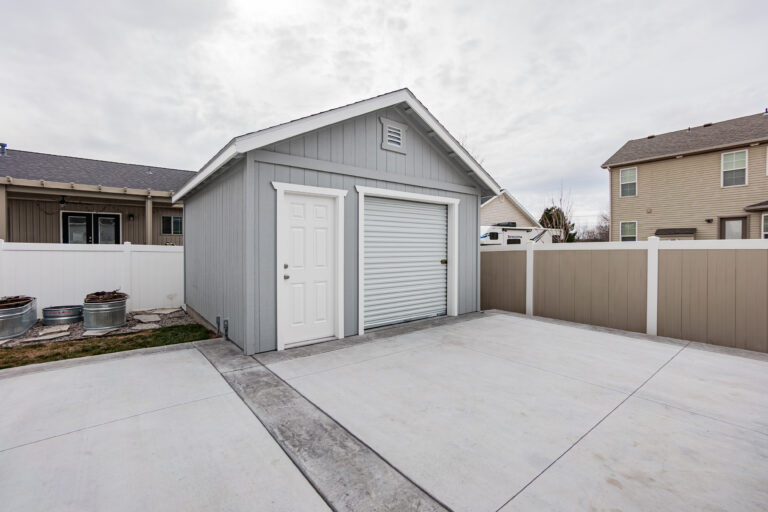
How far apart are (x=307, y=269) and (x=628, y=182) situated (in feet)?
50.8

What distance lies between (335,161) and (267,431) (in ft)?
12.0

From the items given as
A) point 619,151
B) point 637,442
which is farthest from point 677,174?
point 637,442

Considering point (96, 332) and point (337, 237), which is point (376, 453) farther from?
point (96, 332)

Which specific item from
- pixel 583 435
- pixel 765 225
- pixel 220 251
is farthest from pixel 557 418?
pixel 765 225

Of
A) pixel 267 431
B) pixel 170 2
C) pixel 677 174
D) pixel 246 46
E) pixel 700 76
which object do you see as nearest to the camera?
pixel 267 431

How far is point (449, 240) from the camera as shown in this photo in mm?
6562

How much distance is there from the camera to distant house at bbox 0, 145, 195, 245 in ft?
30.6

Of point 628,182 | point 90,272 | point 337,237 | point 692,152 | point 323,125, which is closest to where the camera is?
point 323,125

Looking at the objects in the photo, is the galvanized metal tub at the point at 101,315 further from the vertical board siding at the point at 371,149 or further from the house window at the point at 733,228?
the house window at the point at 733,228

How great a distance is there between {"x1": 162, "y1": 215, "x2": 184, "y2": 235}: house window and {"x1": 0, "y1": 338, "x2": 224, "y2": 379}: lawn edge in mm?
8743

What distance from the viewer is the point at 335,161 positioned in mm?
4859

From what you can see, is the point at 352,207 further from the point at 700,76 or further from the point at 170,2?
the point at 700,76

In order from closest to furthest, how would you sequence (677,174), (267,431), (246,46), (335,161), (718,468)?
→ 1. (718,468)
2. (267,431)
3. (335,161)
4. (246,46)
5. (677,174)

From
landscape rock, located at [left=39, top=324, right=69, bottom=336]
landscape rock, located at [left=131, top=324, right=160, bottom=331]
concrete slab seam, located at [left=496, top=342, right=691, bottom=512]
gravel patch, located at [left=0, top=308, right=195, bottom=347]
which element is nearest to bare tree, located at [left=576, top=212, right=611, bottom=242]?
concrete slab seam, located at [left=496, top=342, right=691, bottom=512]
